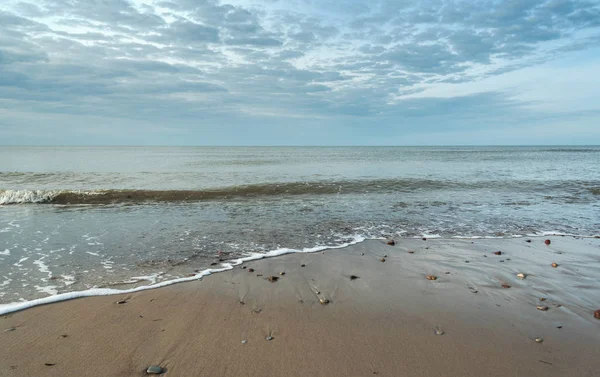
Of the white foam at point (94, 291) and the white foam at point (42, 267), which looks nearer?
the white foam at point (94, 291)

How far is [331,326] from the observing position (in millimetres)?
4051

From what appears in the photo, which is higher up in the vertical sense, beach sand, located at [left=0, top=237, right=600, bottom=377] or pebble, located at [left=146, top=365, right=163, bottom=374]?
pebble, located at [left=146, top=365, right=163, bottom=374]

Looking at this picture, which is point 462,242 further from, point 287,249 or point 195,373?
point 195,373

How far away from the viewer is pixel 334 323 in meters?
4.12

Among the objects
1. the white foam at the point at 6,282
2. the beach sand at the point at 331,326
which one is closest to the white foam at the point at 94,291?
the beach sand at the point at 331,326

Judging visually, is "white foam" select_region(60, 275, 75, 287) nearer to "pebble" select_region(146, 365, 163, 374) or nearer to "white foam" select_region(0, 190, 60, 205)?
"pebble" select_region(146, 365, 163, 374)

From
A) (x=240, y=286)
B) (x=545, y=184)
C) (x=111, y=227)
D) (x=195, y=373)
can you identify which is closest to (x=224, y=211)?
(x=111, y=227)

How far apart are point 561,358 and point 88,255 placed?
777 cm

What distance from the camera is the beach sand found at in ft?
10.8

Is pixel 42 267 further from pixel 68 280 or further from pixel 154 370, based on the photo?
pixel 154 370

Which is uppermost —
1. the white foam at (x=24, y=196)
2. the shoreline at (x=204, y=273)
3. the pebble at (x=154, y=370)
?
the pebble at (x=154, y=370)

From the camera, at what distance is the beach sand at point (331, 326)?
3277mm

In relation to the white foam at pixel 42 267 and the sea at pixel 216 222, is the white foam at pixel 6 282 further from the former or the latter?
the white foam at pixel 42 267

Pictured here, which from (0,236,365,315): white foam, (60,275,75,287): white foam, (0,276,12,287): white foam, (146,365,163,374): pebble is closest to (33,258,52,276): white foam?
(60,275,75,287): white foam
